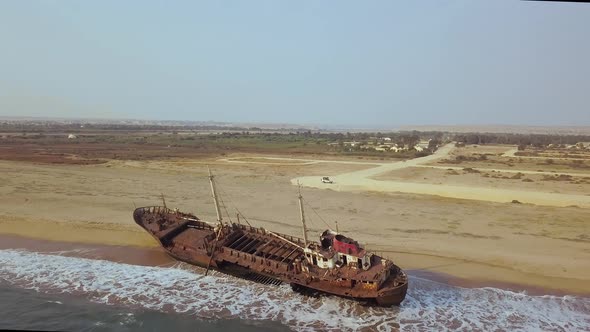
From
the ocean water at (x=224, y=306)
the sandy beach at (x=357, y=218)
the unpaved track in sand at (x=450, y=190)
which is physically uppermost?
the unpaved track in sand at (x=450, y=190)

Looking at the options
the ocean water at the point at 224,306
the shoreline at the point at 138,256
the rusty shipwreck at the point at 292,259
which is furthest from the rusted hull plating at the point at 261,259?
the shoreline at the point at 138,256

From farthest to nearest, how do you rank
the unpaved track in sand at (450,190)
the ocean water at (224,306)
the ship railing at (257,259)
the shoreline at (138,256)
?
the unpaved track in sand at (450,190)
the shoreline at (138,256)
the ship railing at (257,259)
the ocean water at (224,306)

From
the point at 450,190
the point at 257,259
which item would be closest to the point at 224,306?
the point at 257,259

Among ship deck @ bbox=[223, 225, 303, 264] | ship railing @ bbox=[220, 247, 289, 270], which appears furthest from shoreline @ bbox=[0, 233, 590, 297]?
ship railing @ bbox=[220, 247, 289, 270]

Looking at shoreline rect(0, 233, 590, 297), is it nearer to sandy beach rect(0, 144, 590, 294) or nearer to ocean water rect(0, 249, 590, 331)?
sandy beach rect(0, 144, 590, 294)

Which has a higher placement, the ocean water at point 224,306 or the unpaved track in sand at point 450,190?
the unpaved track in sand at point 450,190

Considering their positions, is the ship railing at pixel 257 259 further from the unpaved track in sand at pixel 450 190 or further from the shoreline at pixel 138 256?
the unpaved track in sand at pixel 450 190

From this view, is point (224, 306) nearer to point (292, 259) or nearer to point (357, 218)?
point (292, 259)

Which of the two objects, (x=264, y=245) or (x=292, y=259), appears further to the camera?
(x=264, y=245)
